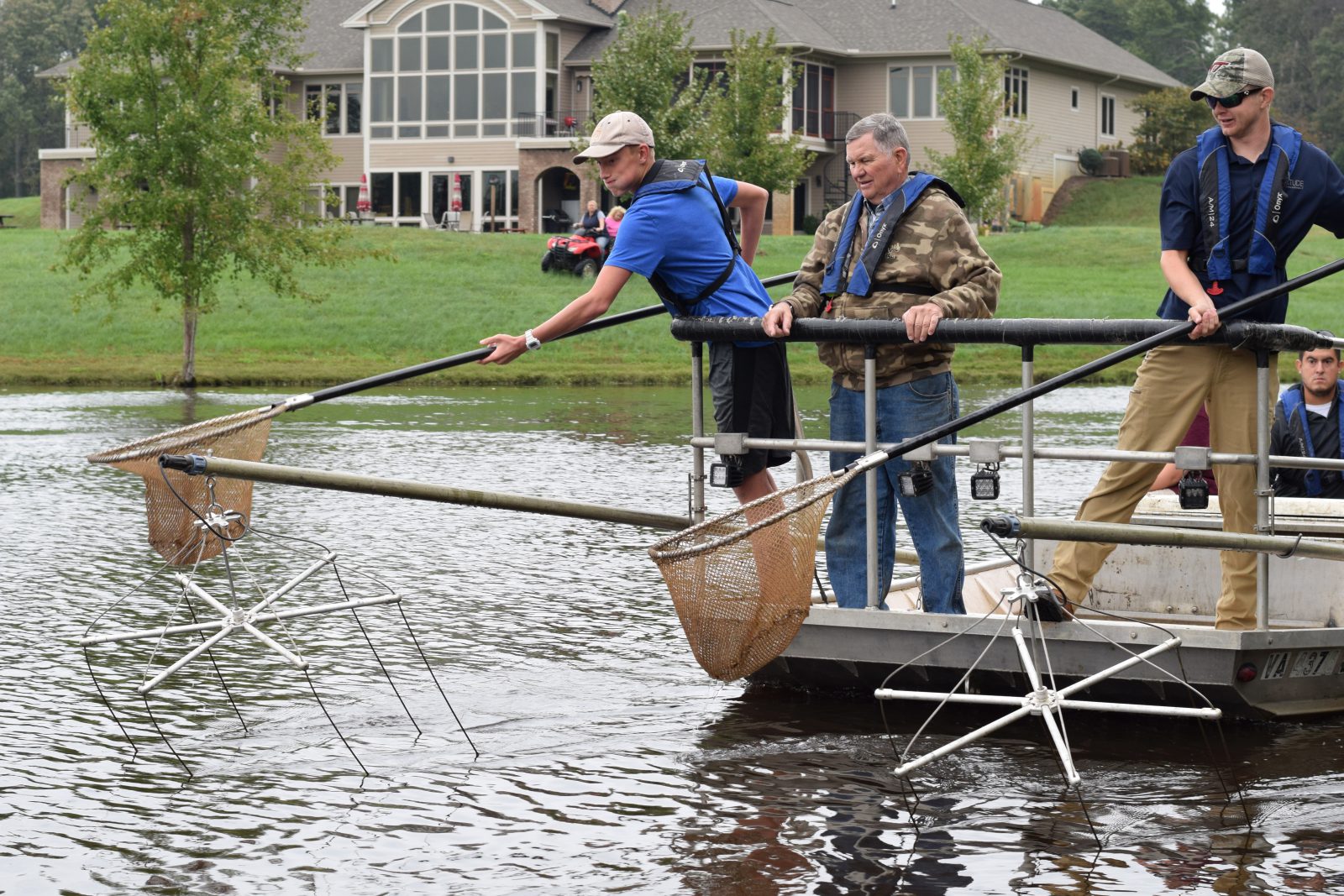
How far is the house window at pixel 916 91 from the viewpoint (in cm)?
6994

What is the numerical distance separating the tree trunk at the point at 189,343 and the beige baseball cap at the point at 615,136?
26001 mm

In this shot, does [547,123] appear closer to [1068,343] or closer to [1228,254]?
[1228,254]

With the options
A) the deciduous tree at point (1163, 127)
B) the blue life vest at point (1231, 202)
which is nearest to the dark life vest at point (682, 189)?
the blue life vest at point (1231, 202)

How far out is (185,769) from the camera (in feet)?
24.3

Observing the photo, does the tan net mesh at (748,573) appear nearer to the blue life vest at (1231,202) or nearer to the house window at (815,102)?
the blue life vest at (1231,202)

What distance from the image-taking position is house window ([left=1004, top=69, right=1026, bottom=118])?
2778 inches

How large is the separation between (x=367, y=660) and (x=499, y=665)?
68cm

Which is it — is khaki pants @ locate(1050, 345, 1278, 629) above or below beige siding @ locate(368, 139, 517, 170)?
below

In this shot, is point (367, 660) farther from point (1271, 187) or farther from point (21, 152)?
point (21, 152)

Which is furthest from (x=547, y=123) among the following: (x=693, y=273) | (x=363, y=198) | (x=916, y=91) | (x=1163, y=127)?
(x=693, y=273)

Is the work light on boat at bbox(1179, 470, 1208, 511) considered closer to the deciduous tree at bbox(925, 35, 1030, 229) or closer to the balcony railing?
the deciduous tree at bbox(925, 35, 1030, 229)

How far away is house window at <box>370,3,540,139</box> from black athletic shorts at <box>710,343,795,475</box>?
6336 centimetres

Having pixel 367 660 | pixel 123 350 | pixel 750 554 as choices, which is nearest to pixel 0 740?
pixel 367 660

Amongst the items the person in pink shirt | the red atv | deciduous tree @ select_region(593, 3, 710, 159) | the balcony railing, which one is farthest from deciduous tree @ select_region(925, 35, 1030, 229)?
the balcony railing
